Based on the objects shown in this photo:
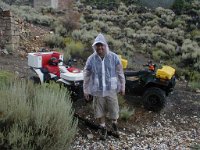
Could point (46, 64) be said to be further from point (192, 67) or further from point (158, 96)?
point (192, 67)

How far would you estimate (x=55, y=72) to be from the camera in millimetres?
7414

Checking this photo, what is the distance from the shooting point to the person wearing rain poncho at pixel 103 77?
5.70 meters

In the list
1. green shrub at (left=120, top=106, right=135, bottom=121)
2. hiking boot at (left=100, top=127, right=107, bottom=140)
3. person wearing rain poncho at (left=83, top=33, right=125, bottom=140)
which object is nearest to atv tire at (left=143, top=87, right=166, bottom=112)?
green shrub at (left=120, top=106, right=135, bottom=121)

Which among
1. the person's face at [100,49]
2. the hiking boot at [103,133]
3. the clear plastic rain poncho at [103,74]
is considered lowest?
the hiking boot at [103,133]

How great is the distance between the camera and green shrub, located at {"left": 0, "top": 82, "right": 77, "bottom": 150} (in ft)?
13.9

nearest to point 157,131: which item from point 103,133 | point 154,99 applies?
point 154,99

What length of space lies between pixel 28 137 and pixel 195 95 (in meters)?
6.52

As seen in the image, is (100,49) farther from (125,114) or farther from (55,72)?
(55,72)

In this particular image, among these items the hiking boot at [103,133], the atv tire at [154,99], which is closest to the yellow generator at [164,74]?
the atv tire at [154,99]

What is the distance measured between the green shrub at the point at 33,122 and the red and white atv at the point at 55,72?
6.98ft

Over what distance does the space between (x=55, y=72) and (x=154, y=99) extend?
2.19m

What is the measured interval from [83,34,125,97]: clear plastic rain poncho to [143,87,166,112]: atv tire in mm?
1706

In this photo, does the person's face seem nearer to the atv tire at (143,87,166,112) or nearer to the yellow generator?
the yellow generator

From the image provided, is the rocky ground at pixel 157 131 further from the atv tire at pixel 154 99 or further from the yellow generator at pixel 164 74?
the yellow generator at pixel 164 74
